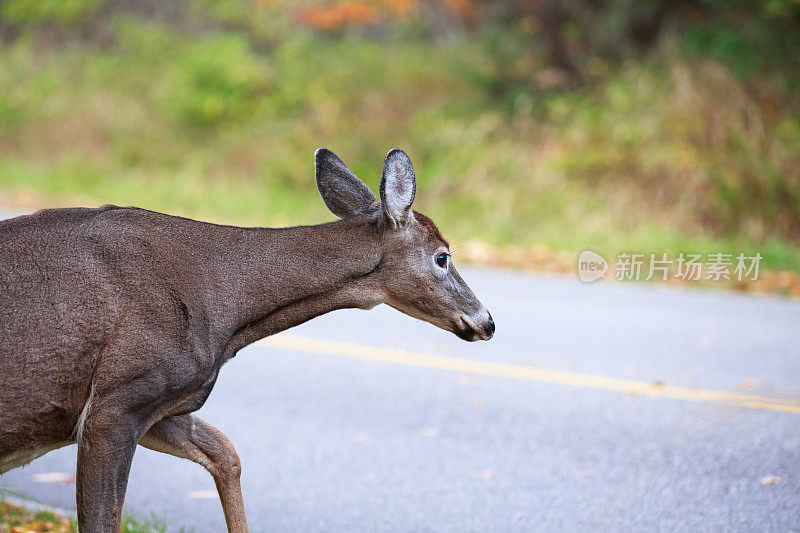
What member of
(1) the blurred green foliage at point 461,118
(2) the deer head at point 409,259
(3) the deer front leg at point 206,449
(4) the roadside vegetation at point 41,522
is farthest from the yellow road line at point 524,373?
(1) the blurred green foliage at point 461,118

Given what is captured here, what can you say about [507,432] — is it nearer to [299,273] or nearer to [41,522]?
[41,522]

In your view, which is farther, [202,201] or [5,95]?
[5,95]

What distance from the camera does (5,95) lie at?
2711cm

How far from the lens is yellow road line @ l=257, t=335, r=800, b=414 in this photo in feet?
26.5

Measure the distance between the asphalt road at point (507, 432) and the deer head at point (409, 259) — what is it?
191 centimetres

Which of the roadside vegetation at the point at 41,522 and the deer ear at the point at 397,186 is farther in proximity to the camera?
the roadside vegetation at the point at 41,522

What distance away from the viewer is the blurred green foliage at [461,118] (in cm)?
1670

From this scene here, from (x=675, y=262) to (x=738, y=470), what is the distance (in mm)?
8163

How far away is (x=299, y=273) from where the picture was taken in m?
4.12

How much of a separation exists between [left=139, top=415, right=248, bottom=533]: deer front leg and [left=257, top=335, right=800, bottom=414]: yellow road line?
332cm

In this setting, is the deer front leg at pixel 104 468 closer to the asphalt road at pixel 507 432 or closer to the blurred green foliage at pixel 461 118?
the asphalt road at pixel 507 432

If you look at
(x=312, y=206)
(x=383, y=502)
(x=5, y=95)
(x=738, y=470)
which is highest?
(x=5, y=95)

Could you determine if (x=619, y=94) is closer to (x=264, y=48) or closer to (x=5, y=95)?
(x=264, y=48)

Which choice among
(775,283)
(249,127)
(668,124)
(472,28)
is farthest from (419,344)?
(472,28)
